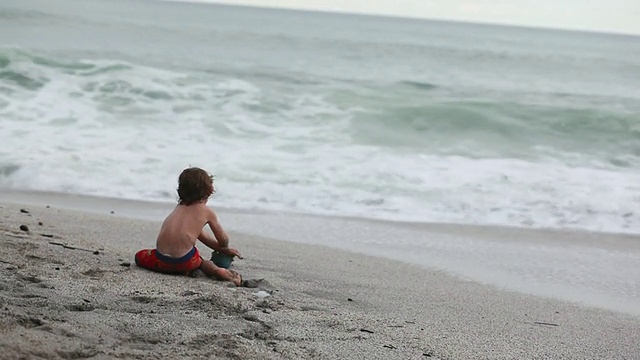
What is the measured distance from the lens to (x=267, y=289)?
4.05 metres

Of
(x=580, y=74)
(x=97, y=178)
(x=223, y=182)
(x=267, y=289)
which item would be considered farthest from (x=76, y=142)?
(x=580, y=74)

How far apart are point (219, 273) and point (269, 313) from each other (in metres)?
0.79

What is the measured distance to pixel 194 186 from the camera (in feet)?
14.0

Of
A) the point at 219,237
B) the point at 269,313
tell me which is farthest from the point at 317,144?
the point at 269,313

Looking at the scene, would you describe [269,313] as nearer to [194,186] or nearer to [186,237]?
[186,237]

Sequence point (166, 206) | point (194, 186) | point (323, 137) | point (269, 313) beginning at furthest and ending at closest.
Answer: point (323, 137) → point (166, 206) → point (194, 186) → point (269, 313)

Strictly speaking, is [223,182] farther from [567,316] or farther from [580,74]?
[580,74]

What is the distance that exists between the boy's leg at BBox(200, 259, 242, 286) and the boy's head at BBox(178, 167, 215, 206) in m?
0.36

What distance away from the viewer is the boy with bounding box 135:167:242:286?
414 cm

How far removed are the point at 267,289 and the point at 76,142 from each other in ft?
21.9

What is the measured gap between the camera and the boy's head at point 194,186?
13.9 ft

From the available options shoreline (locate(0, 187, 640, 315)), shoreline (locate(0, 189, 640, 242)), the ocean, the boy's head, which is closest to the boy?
the boy's head

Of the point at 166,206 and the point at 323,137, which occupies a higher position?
the point at 323,137

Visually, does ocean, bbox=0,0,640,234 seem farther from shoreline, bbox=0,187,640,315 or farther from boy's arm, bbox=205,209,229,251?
boy's arm, bbox=205,209,229,251
